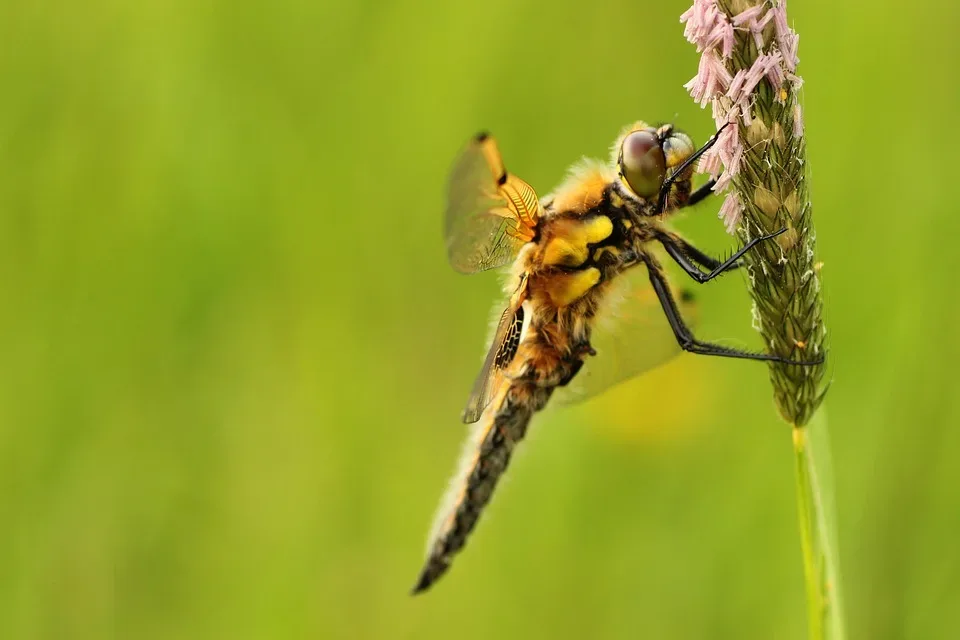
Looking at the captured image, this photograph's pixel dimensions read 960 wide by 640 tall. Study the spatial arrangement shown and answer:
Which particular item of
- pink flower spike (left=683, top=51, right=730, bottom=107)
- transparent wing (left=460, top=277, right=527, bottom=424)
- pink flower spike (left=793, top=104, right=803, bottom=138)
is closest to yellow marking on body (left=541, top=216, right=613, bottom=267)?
transparent wing (left=460, top=277, right=527, bottom=424)

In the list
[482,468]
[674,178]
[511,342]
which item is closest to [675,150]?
[674,178]

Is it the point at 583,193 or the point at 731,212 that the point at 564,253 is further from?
the point at 731,212

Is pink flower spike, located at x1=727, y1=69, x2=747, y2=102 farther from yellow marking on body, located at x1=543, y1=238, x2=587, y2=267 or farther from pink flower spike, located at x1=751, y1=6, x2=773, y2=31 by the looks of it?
yellow marking on body, located at x1=543, y1=238, x2=587, y2=267

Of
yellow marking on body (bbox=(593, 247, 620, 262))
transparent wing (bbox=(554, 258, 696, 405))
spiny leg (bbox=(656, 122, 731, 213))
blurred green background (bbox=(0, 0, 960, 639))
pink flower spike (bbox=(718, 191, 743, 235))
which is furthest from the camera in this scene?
blurred green background (bbox=(0, 0, 960, 639))

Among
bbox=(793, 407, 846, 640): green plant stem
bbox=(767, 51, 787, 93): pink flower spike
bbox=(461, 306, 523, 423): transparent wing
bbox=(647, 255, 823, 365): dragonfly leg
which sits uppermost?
bbox=(767, 51, 787, 93): pink flower spike

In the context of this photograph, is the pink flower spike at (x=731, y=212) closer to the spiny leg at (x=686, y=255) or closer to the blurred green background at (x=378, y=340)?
the spiny leg at (x=686, y=255)

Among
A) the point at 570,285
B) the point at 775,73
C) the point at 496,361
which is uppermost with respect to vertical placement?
the point at 775,73

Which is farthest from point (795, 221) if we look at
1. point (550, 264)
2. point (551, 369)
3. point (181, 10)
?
point (181, 10)
